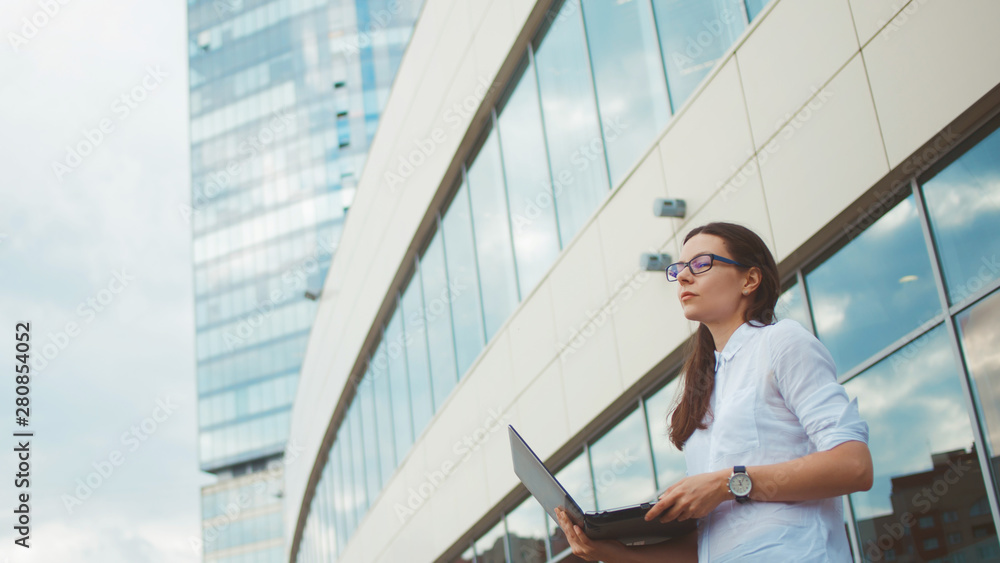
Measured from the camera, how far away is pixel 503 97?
11.2 meters

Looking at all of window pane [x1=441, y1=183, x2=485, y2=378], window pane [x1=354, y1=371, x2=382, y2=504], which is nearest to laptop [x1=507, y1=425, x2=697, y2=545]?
window pane [x1=441, y1=183, x2=485, y2=378]

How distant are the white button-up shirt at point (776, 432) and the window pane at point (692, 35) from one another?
5.07 metres

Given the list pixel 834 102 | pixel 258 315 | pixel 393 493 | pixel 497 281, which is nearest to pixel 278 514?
pixel 258 315

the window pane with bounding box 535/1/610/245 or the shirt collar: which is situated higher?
the window pane with bounding box 535/1/610/245

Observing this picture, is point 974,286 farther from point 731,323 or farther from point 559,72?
point 559,72

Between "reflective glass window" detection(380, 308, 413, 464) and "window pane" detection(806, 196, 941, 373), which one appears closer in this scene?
"window pane" detection(806, 196, 941, 373)

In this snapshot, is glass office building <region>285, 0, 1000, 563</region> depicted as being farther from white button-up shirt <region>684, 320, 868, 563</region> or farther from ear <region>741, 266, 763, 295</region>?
white button-up shirt <region>684, 320, 868, 563</region>

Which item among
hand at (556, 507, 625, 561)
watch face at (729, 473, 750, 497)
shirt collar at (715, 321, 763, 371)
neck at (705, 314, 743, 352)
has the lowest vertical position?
hand at (556, 507, 625, 561)

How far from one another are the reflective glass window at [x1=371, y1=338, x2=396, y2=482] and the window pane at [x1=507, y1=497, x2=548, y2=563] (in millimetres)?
5045

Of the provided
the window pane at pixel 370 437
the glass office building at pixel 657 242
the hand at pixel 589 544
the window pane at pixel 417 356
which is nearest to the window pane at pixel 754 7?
the glass office building at pixel 657 242

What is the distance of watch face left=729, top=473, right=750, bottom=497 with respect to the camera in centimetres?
204

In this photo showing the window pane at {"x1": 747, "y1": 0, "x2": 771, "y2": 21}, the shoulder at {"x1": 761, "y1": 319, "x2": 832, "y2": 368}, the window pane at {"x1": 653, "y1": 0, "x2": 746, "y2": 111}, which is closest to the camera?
the shoulder at {"x1": 761, "y1": 319, "x2": 832, "y2": 368}

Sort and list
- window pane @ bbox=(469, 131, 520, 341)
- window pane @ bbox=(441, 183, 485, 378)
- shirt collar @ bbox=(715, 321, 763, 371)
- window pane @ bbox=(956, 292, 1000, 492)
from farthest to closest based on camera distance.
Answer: window pane @ bbox=(441, 183, 485, 378) < window pane @ bbox=(469, 131, 520, 341) < window pane @ bbox=(956, 292, 1000, 492) < shirt collar @ bbox=(715, 321, 763, 371)

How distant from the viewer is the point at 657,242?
7438 millimetres
